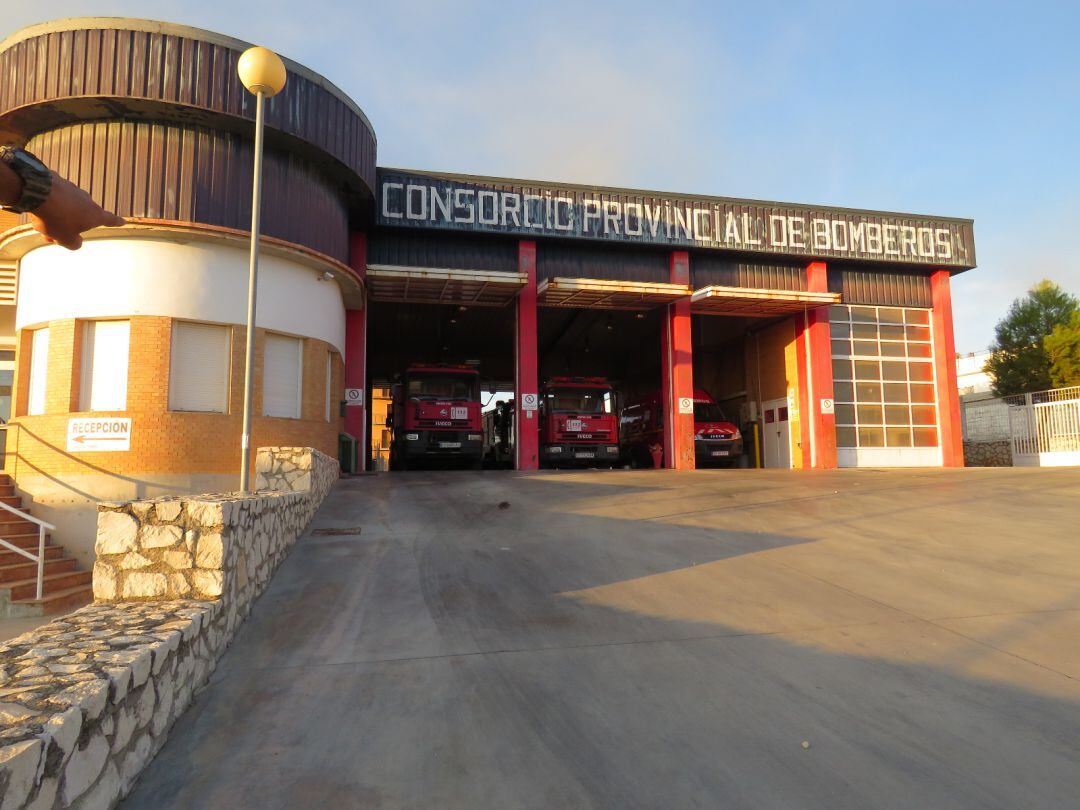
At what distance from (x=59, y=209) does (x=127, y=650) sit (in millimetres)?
2462

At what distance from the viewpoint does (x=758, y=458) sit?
24422 millimetres

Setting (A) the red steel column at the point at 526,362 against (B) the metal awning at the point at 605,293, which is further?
(A) the red steel column at the point at 526,362

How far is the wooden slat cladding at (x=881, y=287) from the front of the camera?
72.8 feet

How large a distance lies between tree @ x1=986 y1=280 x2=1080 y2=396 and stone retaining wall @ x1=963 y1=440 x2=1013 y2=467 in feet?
24.3

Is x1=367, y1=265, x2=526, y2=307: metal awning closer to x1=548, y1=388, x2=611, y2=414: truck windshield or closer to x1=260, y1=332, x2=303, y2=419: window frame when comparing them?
x1=548, y1=388, x2=611, y2=414: truck windshield

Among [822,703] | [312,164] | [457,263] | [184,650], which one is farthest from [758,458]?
[184,650]

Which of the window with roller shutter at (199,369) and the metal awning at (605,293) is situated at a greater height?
the metal awning at (605,293)

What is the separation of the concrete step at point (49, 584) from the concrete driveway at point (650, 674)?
5.48 metres

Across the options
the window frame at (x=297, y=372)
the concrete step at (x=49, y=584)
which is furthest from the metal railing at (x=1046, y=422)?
the concrete step at (x=49, y=584)

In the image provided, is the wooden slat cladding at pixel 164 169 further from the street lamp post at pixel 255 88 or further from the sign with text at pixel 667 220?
the street lamp post at pixel 255 88

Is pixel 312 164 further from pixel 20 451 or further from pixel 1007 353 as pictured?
pixel 1007 353

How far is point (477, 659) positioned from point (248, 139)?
1274 centimetres

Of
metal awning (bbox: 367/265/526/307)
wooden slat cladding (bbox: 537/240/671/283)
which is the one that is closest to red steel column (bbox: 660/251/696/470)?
wooden slat cladding (bbox: 537/240/671/283)

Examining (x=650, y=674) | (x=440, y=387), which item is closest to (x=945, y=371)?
(x=440, y=387)
